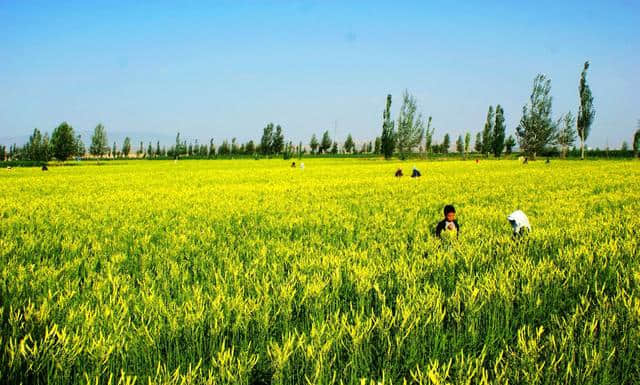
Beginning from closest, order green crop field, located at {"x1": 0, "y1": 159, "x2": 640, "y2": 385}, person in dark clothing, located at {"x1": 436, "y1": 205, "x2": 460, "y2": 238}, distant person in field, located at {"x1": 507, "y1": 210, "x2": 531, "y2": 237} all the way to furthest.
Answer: green crop field, located at {"x1": 0, "y1": 159, "x2": 640, "y2": 385}, distant person in field, located at {"x1": 507, "y1": 210, "x2": 531, "y2": 237}, person in dark clothing, located at {"x1": 436, "y1": 205, "x2": 460, "y2": 238}

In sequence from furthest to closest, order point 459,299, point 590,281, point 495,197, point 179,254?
1. point 495,197
2. point 179,254
3. point 590,281
4. point 459,299

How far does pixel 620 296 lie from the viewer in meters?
3.57

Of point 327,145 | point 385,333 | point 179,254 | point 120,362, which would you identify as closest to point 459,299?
point 385,333

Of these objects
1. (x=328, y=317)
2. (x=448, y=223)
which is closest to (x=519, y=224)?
(x=448, y=223)

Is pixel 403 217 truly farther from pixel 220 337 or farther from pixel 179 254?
pixel 220 337

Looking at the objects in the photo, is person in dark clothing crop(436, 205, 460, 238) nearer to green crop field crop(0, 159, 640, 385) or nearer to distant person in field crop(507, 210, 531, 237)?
green crop field crop(0, 159, 640, 385)

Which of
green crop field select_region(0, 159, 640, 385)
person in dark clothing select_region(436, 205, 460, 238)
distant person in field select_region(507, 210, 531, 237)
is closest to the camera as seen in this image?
green crop field select_region(0, 159, 640, 385)

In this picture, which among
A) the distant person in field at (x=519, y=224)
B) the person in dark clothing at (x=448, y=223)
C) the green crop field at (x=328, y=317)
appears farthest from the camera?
the person in dark clothing at (x=448, y=223)

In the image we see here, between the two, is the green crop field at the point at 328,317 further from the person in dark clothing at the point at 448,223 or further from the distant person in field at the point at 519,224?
the distant person in field at the point at 519,224

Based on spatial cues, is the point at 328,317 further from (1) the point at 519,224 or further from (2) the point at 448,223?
(1) the point at 519,224

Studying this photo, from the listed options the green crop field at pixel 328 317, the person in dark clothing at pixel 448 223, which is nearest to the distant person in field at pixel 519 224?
the green crop field at pixel 328 317

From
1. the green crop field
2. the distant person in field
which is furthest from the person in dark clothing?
the distant person in field

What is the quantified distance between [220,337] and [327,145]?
163m

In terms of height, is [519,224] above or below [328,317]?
above
